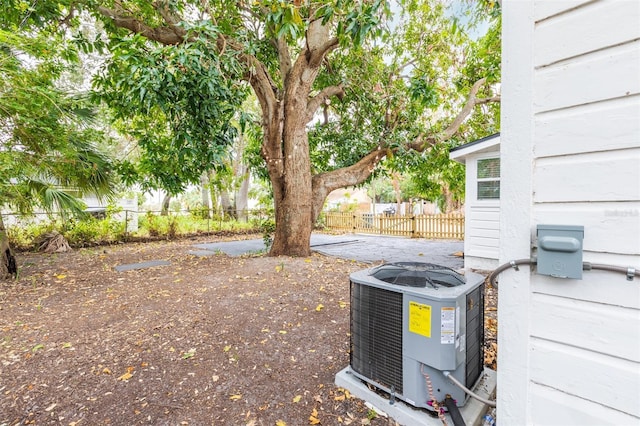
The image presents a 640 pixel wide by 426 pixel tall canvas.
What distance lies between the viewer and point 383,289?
1839 mm

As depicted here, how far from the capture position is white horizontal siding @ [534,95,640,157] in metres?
1.00

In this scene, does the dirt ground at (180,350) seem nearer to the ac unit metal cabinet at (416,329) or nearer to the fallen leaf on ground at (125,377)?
the fallen leaf on ground at (125,377)

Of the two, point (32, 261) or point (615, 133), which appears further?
point (32, 261)

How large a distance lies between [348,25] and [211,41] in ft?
7.58

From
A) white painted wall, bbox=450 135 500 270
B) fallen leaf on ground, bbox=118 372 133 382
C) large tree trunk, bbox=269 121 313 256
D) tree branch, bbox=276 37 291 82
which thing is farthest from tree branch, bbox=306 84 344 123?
fallen leaf on ground, bbox=118 372 133 382

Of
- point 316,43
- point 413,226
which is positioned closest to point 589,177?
point 316,43

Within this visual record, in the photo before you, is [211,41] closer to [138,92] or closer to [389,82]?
[138,92]

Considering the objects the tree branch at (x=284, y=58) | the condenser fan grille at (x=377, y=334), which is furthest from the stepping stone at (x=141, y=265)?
the condenser fan grille at (x=377, y=334)

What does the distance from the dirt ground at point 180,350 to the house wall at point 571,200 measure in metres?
1.08

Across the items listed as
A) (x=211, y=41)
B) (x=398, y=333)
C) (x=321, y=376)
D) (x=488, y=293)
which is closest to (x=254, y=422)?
(x=321, y=376)

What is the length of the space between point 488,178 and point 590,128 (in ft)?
18.5

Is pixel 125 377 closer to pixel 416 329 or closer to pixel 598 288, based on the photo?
pixel 416 329

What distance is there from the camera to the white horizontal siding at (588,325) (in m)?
1.02

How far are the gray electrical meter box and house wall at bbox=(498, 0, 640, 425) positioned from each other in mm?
44
